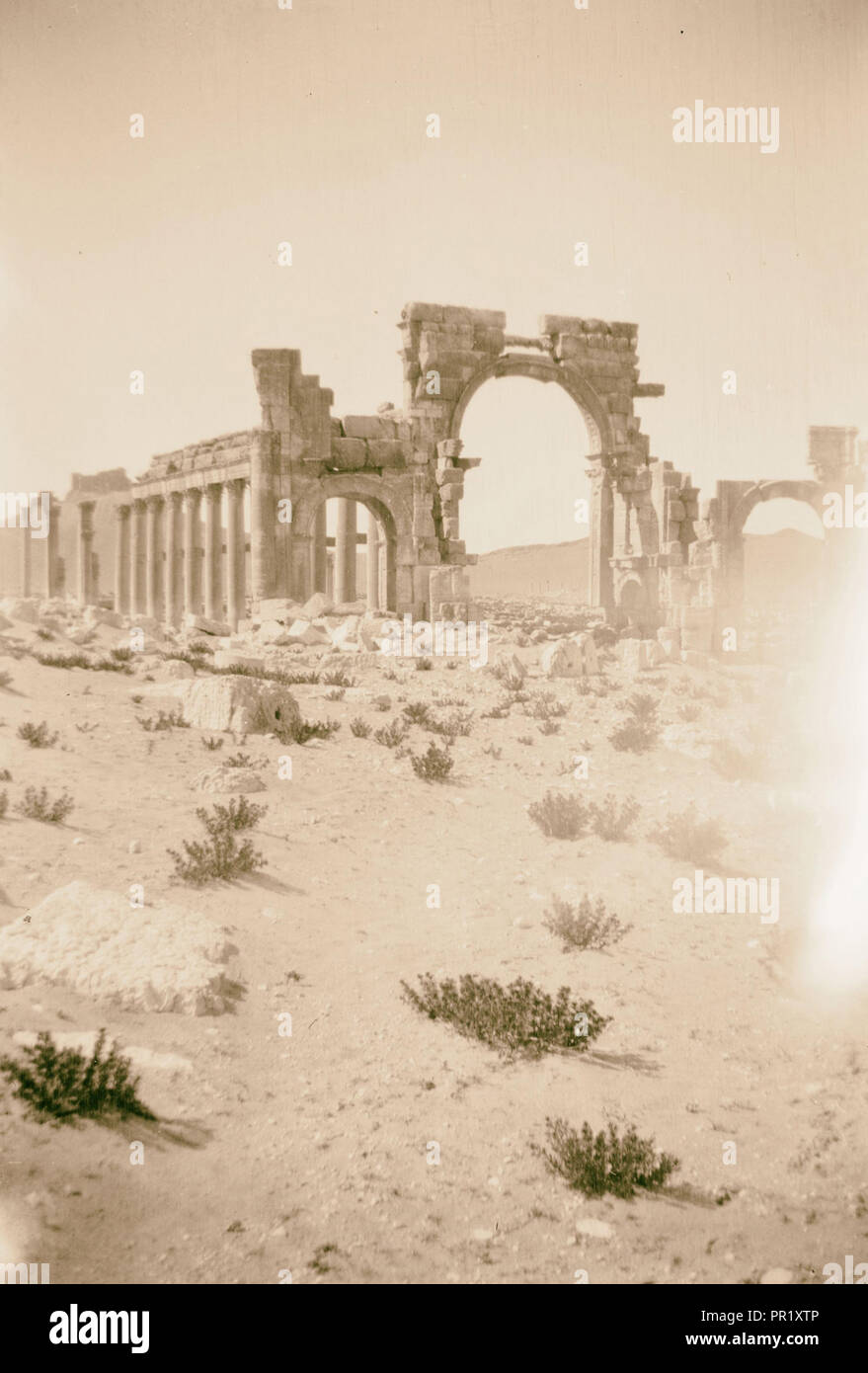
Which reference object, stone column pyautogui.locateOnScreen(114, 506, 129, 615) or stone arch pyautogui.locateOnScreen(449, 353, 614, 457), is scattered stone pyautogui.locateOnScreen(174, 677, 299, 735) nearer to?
stone arch pyautogui.locateOnScreen(449, 353, 614, 457)

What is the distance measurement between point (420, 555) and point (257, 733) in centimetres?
1423

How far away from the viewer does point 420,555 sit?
24312 millimetres

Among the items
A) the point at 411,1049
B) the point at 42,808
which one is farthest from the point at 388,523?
the point at 411,1049

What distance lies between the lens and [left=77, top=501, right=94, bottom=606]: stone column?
40.1 m

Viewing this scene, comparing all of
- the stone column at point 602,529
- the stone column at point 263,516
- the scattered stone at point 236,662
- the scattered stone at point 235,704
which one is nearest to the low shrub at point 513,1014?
the scattered stone at point 235,704

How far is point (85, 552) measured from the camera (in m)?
40.6

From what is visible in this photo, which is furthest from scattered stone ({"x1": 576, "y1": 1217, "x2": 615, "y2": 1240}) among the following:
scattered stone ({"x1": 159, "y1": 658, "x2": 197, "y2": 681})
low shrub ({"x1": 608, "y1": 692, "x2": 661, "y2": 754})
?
scattered stone ({"x1": 159, "y1": 658, "x2": 197, "y2": 681})

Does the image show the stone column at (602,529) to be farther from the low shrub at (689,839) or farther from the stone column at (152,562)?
the low shrub at (689,839)

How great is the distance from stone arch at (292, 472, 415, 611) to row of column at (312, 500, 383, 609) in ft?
16.5

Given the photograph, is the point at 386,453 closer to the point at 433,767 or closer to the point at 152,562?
the point at 152,562

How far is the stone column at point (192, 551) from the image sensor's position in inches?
1185

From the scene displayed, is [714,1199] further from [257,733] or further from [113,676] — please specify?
[113,676]

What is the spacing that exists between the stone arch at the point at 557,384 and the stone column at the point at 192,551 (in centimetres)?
910
